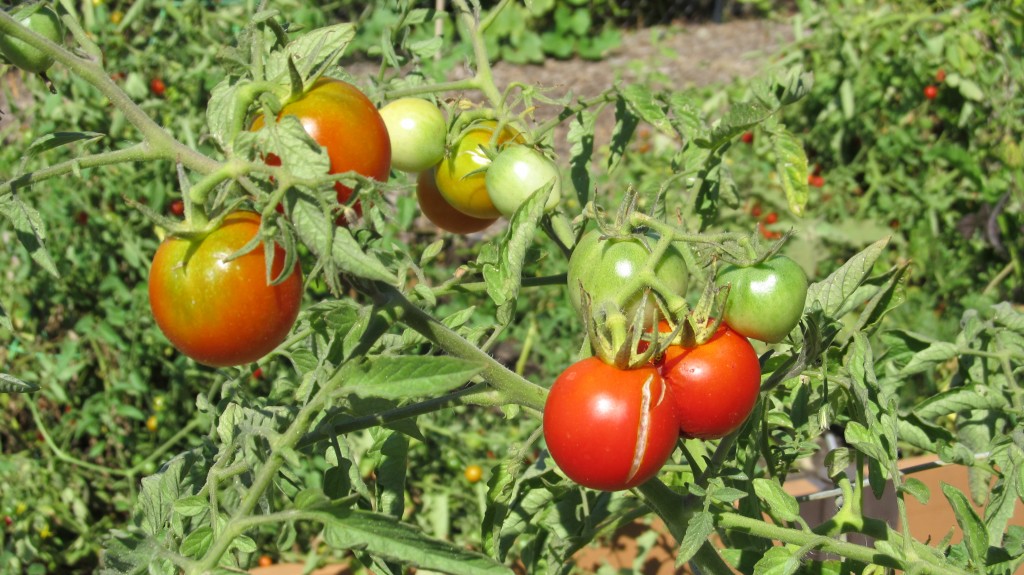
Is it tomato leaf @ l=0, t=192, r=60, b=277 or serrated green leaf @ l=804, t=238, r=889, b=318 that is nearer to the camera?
tomato leaf @ l=0, t=192, r=60, b=277

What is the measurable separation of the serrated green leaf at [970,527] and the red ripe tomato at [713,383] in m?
0.21

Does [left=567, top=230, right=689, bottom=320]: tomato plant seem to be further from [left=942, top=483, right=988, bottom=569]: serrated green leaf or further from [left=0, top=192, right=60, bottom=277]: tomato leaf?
[left=0, top=192, right=60, bottom=277]: tomato leaf

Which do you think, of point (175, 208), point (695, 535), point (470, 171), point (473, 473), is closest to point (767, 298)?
point (695, 535)

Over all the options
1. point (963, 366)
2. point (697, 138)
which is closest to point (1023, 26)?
point (963, 366)

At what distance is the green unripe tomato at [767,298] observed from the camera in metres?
0.69

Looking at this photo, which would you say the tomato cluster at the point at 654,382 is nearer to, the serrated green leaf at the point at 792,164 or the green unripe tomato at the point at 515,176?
the green unripe tomato at the point at 515,176

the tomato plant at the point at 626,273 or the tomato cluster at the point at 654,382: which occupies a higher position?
the tomato plant at the point at 626,273

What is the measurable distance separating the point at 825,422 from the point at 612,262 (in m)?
0.25

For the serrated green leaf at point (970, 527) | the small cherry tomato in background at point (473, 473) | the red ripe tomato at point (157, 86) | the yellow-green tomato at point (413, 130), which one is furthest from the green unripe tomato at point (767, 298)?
the red ripe tomato at point (157, 86)

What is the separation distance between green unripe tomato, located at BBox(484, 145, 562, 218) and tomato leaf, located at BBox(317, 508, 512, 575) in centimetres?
32

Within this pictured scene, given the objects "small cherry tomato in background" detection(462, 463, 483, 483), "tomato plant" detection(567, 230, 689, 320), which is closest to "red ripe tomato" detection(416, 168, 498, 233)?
"tomato plant" detection(567, 230, 689, 320)

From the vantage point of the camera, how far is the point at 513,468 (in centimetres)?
84

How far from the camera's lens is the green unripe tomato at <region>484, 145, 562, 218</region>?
0.80 m

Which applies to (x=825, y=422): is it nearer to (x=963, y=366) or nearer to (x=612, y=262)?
(x=612, y=262)
